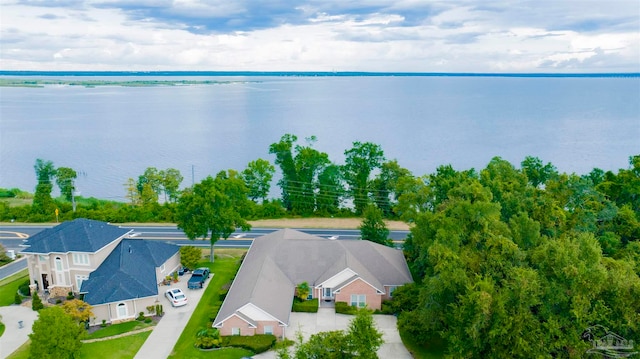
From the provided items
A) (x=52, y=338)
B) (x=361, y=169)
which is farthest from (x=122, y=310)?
(x=361, y=169)

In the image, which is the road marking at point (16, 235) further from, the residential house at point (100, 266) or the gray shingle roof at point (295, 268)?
the gray shingle roof at point (295, 268)

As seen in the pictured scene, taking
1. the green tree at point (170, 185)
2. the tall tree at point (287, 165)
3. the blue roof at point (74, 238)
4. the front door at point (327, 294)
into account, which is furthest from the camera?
the green tree at point (170, 185)

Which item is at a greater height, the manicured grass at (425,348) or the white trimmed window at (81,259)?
the white trimmed window at (81,259)

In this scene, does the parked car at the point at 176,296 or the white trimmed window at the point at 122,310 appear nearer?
the white trimmed window at the point at 122,310

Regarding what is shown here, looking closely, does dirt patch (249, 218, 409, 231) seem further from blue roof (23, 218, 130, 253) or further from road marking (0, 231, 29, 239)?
road marking (0, 231, 29, 239)

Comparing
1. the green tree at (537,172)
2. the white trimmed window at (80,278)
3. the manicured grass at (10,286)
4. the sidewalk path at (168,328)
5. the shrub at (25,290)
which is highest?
the green tree at (537,172)

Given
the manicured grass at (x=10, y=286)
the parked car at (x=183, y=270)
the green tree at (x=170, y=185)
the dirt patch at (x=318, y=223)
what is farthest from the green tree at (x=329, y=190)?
the manicured grass at (x=10, y=286)
